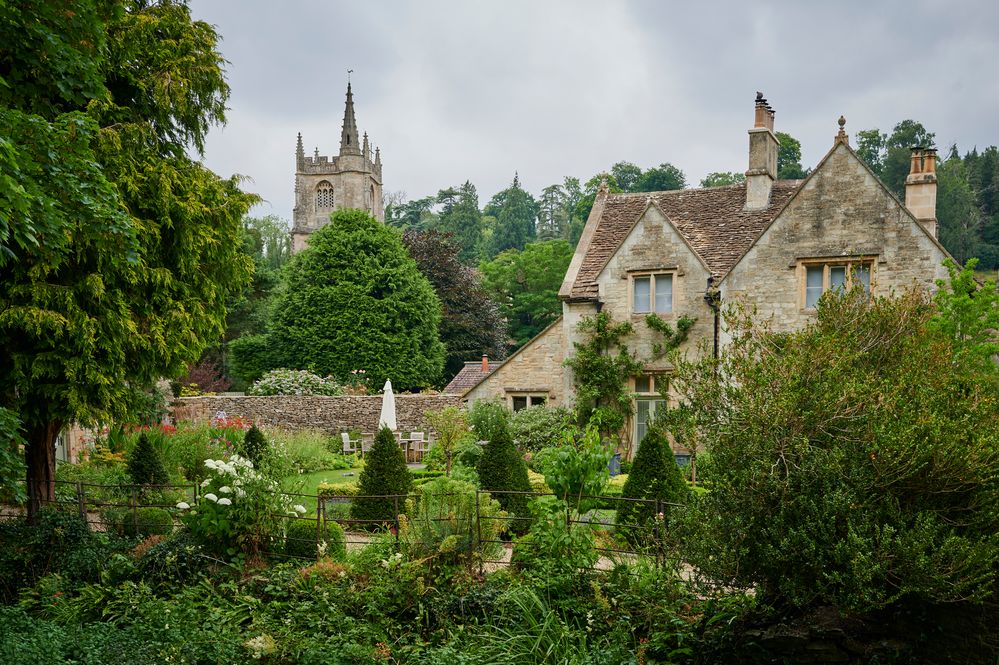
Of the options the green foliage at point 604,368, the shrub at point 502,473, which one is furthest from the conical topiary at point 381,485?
the green foliage at point 604,368

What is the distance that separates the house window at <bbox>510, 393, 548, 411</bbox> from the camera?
21062 millimetres

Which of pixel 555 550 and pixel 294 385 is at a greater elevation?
pixel 294 385

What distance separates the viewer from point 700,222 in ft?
68.7

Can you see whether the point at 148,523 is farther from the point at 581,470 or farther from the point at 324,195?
the point at 324,195

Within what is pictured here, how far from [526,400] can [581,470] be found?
11.0 meters

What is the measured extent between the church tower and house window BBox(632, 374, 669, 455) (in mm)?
44543

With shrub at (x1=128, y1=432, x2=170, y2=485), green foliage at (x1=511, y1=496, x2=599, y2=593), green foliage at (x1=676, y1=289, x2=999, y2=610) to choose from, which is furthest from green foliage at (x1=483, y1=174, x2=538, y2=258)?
green foliage at (x1=676, y1=289, x2=999, y2=610)

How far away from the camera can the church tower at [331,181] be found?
60844 millimetres

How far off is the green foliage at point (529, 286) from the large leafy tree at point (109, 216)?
3499cm

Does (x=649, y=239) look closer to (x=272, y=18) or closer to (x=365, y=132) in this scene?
(x=272, y=18)

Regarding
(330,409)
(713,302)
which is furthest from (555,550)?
(330,409)

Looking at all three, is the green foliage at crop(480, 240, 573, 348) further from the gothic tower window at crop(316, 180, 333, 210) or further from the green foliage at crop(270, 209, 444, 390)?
the gothic tower window at crop(316, 180, 333, 210)

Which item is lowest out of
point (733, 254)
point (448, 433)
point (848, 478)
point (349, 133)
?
point (448, 433)

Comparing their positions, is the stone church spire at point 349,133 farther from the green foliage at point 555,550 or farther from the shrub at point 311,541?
the green foliage at point 555,550
